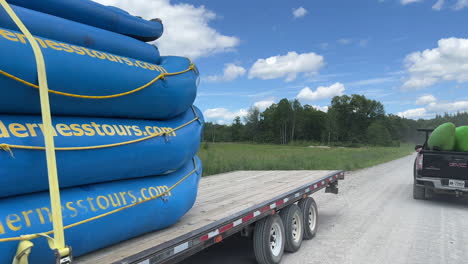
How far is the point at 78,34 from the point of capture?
322 centimetres

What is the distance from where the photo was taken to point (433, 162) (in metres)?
8.84

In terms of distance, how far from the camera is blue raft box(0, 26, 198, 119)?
242 cm

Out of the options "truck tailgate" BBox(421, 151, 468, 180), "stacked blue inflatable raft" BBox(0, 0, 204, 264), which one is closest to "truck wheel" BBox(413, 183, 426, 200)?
"truck tailgate" BBox(421, 151, 468, 180)

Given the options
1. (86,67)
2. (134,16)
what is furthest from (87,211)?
(134,16)

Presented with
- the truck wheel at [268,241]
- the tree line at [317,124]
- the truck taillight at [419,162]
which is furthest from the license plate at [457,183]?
the tree line at [317,124]

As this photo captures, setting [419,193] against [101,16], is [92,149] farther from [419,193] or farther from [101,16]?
[419,193]

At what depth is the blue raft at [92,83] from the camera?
2.42 metres

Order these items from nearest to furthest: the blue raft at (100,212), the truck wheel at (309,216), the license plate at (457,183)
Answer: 1. the blue raft at (100,212)
2. the truck wheel at (309,216)
3. the license plate at (457,183)

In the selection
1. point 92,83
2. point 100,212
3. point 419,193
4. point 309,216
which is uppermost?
point 92,83

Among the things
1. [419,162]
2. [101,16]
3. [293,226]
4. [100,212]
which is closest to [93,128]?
[100,212]

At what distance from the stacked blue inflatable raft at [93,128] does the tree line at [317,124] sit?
3649 inches

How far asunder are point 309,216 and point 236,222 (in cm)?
249

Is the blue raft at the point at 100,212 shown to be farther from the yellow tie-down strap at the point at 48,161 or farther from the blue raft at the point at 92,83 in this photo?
the blue raft at the point at 92,83

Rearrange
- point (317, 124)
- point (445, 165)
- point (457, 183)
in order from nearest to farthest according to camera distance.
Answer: point (457, 183)
point (445, 165)
point (317, 124)
